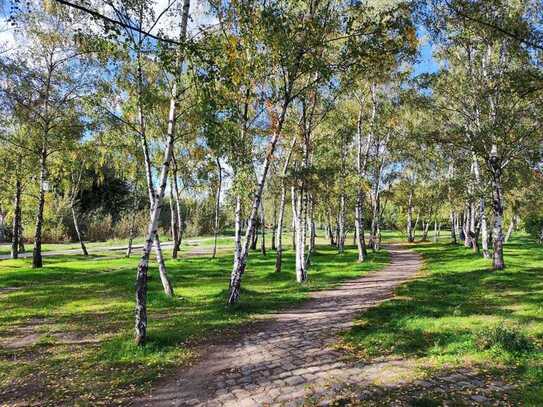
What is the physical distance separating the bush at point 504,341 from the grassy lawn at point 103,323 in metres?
7.79

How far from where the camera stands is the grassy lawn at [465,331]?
9109 millimetres

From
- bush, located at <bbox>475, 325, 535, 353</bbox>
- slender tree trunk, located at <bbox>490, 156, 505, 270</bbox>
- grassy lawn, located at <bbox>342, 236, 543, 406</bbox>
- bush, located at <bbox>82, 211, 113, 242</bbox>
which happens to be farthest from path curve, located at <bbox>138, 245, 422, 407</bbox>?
bush, located at <bbox>82, 211, 113, 242</bbox>

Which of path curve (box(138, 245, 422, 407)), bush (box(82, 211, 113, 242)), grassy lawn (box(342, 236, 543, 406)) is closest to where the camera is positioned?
path curve (box(138, 245, 422, 407))

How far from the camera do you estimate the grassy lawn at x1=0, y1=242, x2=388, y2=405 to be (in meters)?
9.66

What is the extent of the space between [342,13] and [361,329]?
1487cm

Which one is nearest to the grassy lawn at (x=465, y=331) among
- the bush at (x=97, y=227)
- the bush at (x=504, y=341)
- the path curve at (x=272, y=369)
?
the bush at (x=504, y=341)

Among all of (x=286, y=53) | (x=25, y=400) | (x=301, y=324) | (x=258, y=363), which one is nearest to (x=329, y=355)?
(x=258, y=363)

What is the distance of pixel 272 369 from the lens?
986 cm

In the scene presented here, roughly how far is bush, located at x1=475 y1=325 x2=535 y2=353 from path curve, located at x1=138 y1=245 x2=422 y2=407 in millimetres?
3366

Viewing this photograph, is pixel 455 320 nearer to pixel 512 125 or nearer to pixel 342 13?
pixel 342 13

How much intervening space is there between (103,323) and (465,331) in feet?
41.6

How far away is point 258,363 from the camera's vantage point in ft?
34.1

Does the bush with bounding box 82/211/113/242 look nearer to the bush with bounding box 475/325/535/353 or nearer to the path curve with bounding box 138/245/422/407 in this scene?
the path curve with bounding box 138/245/422/407

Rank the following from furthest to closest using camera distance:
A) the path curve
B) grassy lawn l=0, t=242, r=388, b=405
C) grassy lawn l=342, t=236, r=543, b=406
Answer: grassy lawn l=0, t=242, r=388, b=405 < grassy lawn l=342, t=236, r=543, b=406 < the path curve
